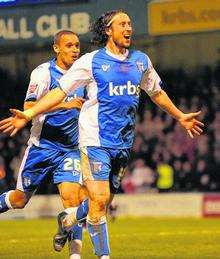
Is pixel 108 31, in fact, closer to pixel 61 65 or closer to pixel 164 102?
pixel 164 102

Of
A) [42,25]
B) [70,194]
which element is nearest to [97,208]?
[70,194]

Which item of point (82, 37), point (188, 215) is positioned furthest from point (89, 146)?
point (82, 37)

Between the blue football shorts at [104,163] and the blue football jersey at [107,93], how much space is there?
0.05 meters

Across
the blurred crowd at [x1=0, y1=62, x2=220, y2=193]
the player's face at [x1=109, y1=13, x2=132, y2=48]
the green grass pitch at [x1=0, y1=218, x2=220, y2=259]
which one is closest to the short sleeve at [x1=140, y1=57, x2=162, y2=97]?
the player's face at [x1=109, y1=13, x2=132, y2=48]

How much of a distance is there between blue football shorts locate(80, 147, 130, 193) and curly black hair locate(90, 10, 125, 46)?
0.96 m

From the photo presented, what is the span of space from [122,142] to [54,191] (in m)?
17.5

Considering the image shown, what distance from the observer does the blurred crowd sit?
2462cm

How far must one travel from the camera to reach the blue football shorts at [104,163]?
841 centimetres

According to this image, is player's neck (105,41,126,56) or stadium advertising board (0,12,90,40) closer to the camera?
player's neck (105,41,126,56)

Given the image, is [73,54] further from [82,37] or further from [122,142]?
[82,37]

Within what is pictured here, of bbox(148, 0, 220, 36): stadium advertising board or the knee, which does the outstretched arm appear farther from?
bbox(148, 0, 220, 36): stadium advertising board

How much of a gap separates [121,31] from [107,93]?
0.55m

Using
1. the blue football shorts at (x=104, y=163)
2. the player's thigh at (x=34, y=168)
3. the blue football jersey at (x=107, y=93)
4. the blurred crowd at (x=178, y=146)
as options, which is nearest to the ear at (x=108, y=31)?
the blue football jersey at (x=107, y=93)

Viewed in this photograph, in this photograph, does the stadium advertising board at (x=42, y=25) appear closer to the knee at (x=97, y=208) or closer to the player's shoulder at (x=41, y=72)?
the player's shoulder at (x=41, y=72)
